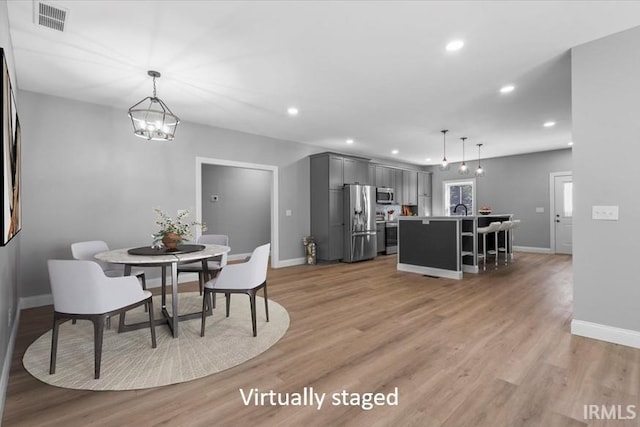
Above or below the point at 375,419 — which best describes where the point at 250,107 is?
above

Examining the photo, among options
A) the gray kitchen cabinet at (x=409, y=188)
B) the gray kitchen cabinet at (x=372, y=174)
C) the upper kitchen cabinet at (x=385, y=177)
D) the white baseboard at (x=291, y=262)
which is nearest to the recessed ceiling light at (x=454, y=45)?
the white baseboard at (x=291, y=262)

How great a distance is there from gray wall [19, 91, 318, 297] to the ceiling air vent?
1862mm

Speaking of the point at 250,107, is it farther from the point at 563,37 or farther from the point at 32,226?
the point at 563,37

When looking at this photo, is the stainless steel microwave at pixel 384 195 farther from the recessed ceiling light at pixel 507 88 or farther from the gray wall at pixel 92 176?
the recessed ceiling light at pixel 507 88

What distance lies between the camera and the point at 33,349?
2.53 meters

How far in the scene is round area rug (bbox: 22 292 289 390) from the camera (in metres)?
2.09

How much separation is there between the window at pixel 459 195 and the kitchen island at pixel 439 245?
384 centimetres

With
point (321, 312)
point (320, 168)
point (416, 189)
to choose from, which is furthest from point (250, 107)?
point (416, 189)

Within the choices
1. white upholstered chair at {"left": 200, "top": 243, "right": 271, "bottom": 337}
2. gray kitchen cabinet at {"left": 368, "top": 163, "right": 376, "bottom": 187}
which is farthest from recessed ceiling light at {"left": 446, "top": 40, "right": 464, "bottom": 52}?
gray kitchen cabinet at {"left": 368, "top": 163, "right": 376, "bottom": 187}

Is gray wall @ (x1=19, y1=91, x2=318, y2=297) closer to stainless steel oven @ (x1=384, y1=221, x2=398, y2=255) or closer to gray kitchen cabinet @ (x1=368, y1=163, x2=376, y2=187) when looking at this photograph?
gray kitchen cabinet @ (x1=368, y1=163, x2=376, y2=187)

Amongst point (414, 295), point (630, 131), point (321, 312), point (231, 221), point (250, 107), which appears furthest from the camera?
point (231, 221)

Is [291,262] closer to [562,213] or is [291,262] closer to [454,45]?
[454,45]

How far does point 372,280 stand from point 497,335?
2.33 metres

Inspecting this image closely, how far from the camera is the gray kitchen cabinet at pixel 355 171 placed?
6.79 meters
